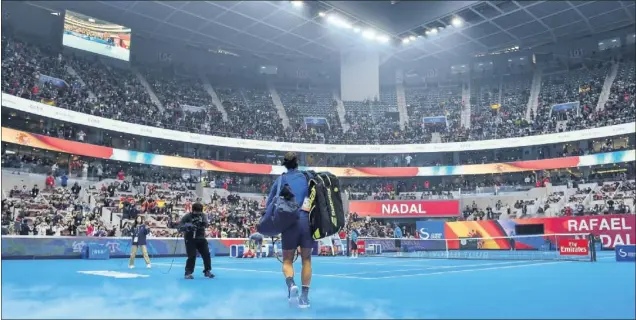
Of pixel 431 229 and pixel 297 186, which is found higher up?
pixel 297 186

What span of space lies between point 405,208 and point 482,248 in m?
11.7

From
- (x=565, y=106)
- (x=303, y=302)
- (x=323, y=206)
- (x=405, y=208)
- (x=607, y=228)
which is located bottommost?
(x=303, y=302)

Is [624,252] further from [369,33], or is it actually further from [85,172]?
[369,33]

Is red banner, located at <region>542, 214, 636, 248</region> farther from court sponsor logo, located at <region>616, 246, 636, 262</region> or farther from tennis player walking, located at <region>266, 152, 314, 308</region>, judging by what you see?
tennis player walking, located at <region>266, 152, 314, 308</region>

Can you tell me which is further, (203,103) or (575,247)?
(203,103)

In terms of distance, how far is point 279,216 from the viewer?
5.66 meters

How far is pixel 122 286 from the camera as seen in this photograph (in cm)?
844

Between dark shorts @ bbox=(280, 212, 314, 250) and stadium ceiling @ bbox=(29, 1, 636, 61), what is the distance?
3409cm

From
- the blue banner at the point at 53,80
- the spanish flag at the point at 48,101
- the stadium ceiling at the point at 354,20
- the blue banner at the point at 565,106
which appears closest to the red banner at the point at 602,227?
the blue banner at the point at 565,106

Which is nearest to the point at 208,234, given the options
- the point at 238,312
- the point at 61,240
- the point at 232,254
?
the point at 232,254

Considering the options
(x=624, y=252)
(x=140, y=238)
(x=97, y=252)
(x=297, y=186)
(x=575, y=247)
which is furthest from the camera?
(x=97, y=252)

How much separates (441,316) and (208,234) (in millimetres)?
23392

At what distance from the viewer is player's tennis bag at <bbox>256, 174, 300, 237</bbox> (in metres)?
5.66

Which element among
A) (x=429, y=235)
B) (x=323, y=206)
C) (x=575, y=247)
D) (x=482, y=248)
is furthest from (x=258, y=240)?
(x=323, y=206)
